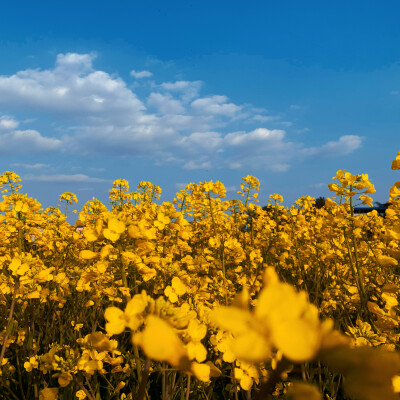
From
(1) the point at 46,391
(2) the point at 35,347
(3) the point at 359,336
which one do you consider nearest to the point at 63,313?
(2) the point at 35,347

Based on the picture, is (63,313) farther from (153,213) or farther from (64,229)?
(153,213)

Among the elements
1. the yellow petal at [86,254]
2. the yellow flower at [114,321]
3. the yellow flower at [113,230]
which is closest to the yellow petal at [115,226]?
the yellow flower at [113,230]

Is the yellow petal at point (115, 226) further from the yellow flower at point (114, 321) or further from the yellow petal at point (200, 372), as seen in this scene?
the yellow petal at point (200, 372)

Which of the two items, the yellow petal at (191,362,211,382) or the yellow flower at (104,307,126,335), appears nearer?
the yellow petal at (191,362,211,382)

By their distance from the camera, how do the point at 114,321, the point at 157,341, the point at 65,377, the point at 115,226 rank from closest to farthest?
the point at 157,341
the point at 114,321
the point at 115,226
the point at 65,377

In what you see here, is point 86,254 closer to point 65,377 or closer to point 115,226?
point 115,226

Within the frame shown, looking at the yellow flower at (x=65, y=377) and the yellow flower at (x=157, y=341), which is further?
the yellow flower at (x=65, y=377)

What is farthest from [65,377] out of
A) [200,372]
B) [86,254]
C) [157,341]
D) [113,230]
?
[157,341]

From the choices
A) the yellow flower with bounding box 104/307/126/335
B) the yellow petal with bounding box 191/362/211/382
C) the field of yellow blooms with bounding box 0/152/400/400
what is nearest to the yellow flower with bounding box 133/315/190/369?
the field of yellow blooms with bounding box 0/152/400/400

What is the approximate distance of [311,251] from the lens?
555 centimetres

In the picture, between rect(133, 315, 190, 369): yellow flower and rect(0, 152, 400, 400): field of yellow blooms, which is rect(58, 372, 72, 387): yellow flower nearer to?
rect(0, 152, 400, 400): field of yellow blooms

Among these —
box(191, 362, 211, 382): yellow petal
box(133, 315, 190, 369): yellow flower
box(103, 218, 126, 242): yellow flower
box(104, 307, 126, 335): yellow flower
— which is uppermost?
box(103, 218, 126, 242): yellow flower

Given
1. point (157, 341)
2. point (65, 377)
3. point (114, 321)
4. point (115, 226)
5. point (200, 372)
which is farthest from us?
point (65, 377)

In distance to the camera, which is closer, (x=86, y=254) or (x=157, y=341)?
(x=157, y=341)
